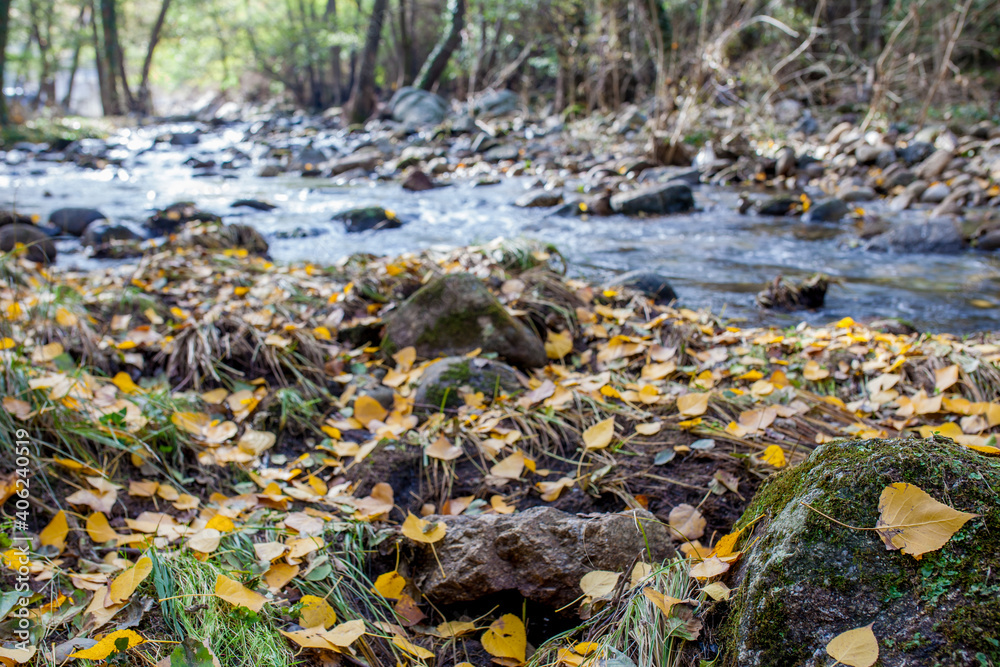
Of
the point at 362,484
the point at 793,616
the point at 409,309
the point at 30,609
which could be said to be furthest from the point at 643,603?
the point at 409,309

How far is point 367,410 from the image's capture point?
2248mm

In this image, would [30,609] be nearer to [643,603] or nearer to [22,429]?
[22,429]

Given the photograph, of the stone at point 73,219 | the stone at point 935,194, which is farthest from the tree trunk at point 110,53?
the stone at point 935,194

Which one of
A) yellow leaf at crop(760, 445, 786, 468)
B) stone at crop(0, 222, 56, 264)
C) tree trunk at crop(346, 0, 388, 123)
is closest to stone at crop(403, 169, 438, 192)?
stone at crop(0, 222, 56, 264)

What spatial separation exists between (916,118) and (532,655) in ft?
35.4

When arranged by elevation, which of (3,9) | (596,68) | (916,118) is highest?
(3,9)

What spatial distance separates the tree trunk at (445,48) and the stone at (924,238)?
11699 millimetres

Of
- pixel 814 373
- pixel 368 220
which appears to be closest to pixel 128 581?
pixel 814 373

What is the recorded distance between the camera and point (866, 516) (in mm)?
930

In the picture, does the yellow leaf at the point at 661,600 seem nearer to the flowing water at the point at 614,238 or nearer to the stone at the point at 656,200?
the flowing water at the point at 614,238

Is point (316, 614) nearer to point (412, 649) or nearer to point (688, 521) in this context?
point (412, 649)

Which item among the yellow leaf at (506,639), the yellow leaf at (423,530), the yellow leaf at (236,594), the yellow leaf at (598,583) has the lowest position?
the yellow leaf at (506,639)

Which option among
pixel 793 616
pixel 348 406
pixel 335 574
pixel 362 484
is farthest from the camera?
pixel 348 406

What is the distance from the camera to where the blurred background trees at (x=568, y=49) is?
9.17 metres
